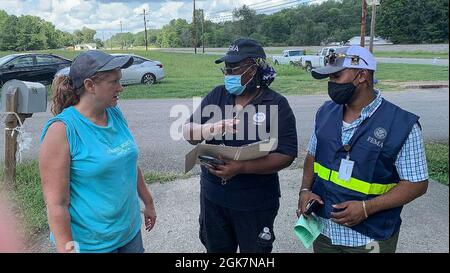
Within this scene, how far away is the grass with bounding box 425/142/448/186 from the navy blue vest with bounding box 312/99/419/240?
2969mm

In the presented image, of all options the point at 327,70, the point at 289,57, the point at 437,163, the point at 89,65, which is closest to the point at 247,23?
the point at 437,163

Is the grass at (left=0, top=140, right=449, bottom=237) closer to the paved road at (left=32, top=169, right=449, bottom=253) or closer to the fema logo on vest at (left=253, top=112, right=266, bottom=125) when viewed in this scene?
the paved road at (left=32, top=169, right=449, bottom=253)

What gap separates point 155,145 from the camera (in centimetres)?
759

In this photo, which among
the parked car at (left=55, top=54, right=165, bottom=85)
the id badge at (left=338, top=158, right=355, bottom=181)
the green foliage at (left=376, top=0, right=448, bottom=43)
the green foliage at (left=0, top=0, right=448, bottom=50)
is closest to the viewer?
the id badge at (left=338, top=158, right=355, bottom=181)

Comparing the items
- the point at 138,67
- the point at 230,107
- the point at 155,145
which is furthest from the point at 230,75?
the point at 138,67

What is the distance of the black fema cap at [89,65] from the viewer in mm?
2061

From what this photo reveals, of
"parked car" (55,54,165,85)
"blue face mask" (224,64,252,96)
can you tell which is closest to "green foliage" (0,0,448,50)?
"blue face mask" (224,64,252,96)

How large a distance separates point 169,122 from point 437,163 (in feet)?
20.3

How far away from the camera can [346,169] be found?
2072 mm

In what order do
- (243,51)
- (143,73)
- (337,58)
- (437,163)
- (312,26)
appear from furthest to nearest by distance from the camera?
1. (143,73)
2. (312,26)
3. (437,163)
4. (243,51)
5. (337,58)

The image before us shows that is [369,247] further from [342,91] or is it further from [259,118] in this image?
[259,118]

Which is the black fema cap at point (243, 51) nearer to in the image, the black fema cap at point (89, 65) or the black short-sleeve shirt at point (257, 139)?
the black short-sleeve shirt at point (257, 139)

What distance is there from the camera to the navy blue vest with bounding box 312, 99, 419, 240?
6.45 ft

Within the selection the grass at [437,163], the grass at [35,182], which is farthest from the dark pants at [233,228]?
the grass at [437,163]
